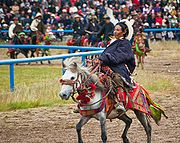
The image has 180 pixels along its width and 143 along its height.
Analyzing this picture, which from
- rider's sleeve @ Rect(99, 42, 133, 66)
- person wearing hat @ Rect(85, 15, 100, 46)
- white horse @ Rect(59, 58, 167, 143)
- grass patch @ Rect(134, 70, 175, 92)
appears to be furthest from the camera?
person wearing hat @ Rect(85, 15, 100, 46)

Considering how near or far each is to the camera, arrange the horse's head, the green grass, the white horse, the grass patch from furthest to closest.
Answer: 1. the grass patch
2. the green grass
3. the white horse
4. the horse's head

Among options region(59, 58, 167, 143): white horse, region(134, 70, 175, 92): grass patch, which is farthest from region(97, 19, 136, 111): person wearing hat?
region(134, 70, 175, 92): grass patch

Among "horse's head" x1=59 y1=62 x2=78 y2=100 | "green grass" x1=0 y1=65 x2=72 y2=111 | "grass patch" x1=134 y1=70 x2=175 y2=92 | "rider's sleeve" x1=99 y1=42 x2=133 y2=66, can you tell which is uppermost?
"rider's sleeve" x1=99 y1=42 x2=133 y2=66

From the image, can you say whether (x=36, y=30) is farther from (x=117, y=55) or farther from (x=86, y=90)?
(x=86, y=90)

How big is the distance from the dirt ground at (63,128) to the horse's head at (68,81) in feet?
5.71

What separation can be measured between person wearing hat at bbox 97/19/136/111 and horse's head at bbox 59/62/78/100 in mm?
562

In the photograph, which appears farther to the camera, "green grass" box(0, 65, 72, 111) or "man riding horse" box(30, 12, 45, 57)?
"man riding horse" box(30, 12, 45, 57)

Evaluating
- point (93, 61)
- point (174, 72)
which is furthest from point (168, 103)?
point (174, 72)

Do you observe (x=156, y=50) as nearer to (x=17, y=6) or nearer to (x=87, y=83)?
(x=17, y=6)

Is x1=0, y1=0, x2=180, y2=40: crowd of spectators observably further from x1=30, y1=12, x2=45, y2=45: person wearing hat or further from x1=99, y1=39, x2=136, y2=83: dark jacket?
x1=99, y1=39, x2=136, y2=83: dark jacket

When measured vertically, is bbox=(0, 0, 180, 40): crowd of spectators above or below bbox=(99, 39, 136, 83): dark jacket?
below

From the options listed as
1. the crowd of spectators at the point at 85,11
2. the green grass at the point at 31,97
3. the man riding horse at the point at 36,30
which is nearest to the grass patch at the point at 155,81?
the green grass at the point at 31,97

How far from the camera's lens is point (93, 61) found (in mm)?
9406

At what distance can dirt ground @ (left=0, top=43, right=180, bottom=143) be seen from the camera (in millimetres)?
10491
